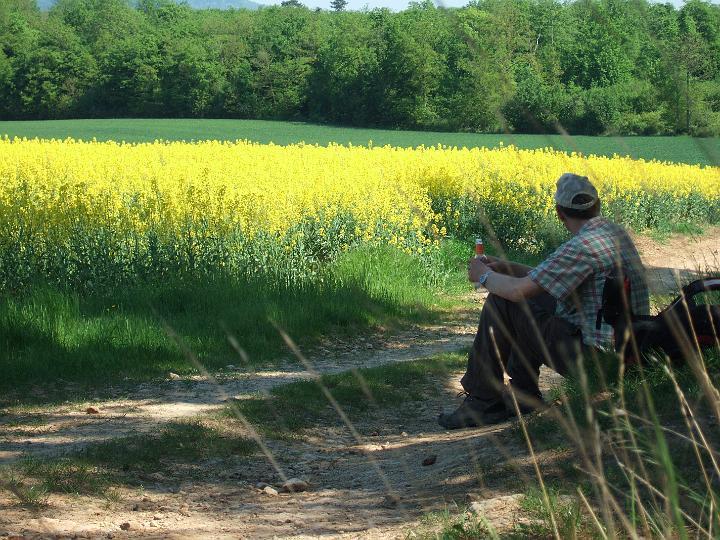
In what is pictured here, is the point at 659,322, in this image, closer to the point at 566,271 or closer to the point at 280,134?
the point at 566,271

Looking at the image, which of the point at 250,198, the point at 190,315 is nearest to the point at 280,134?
the point at 250,198

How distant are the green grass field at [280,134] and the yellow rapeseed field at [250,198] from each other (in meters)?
15.7

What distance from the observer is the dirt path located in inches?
181

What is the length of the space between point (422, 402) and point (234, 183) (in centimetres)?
695

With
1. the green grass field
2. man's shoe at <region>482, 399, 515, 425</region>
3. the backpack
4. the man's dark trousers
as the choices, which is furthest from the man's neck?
the green grass field

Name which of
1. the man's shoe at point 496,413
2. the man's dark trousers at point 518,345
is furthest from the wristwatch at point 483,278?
the man's shoe at point 496,413

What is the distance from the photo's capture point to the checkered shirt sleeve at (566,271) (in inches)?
211

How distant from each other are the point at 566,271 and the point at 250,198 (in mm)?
7332

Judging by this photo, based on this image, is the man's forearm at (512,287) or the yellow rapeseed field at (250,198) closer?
the man's forearm at (512,287)

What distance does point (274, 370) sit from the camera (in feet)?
27.6

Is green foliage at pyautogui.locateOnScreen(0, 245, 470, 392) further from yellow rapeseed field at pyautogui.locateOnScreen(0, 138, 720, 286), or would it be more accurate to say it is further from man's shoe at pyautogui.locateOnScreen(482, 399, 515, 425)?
man's shoe at pyautogui.locateOnScreen(482, 399, 515, 425)

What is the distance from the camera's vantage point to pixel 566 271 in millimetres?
5371

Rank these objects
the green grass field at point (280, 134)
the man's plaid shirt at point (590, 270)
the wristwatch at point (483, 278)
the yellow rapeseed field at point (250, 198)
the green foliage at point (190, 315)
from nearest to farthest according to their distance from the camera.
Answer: the man's plaid shirt at point (590, 270), the wristwatch at point (483, 278), the green foliage at point (190, 315), the yellow rapeseed field at point (250, 198), the green grass field at point (280, 134)

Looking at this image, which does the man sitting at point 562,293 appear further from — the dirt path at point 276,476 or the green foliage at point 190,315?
the green foliage at point 190,315
